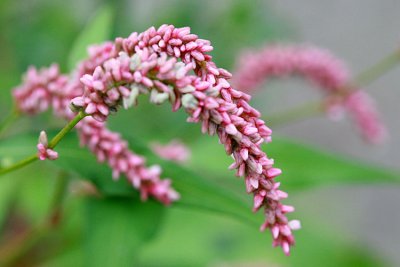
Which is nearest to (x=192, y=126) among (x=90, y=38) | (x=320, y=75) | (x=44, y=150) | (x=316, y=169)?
(x=320, y=75)

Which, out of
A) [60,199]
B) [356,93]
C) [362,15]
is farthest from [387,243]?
[60,199]

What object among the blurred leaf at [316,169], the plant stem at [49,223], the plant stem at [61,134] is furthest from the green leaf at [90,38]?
the blurred leaf at [316,169]

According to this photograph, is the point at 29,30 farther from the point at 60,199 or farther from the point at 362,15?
the point at 362,15

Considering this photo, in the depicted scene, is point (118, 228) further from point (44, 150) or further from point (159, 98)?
point (159, 98)

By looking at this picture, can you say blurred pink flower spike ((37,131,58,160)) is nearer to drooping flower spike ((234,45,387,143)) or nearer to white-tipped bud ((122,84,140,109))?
white-tipped bud ((122,84,140,109))

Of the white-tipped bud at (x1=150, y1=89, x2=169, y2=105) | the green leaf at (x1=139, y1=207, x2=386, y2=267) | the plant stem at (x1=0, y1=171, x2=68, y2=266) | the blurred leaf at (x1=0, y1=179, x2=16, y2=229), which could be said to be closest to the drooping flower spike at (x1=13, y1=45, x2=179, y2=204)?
the plant stem at (x1=0, y1=171, x2=68, y2=266)
